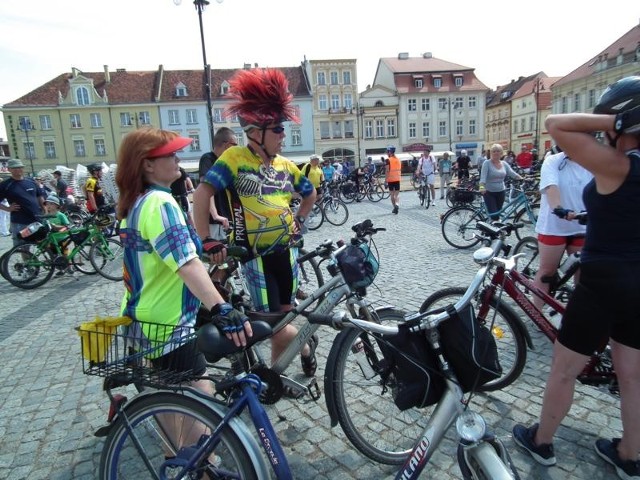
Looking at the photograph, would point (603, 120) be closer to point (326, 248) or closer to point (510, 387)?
point (326, 248)

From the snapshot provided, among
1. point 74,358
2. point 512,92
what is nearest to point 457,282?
point 74,358

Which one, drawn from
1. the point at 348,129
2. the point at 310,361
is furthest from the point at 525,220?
the point at 348,129

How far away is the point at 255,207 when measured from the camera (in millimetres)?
2775

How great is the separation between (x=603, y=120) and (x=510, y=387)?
2.07 meters

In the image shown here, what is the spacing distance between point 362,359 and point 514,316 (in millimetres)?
1175

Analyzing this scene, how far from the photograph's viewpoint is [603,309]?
1.91m

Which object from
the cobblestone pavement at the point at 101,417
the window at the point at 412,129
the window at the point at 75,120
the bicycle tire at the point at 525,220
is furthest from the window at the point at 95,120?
the bicycle tire at the point at 525,220

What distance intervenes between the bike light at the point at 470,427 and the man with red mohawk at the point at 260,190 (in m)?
1.38

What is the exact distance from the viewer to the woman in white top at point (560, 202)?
3.74 m

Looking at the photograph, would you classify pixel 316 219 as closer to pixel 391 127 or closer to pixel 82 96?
pixel 391 127

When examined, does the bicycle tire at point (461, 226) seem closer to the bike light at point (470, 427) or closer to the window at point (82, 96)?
the bike light at point (470, 427)

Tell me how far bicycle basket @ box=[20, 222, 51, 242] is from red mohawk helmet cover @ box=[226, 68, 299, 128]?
5914mm

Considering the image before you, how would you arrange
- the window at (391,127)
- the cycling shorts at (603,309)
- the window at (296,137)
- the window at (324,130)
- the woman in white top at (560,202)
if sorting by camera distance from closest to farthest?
the cycling shorts at (603,309)
the woman in white top at (560,202)
the window at (296,137)
the window at (324,130)
the window at (391,127)

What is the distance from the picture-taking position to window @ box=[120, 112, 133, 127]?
46406 millimetres
